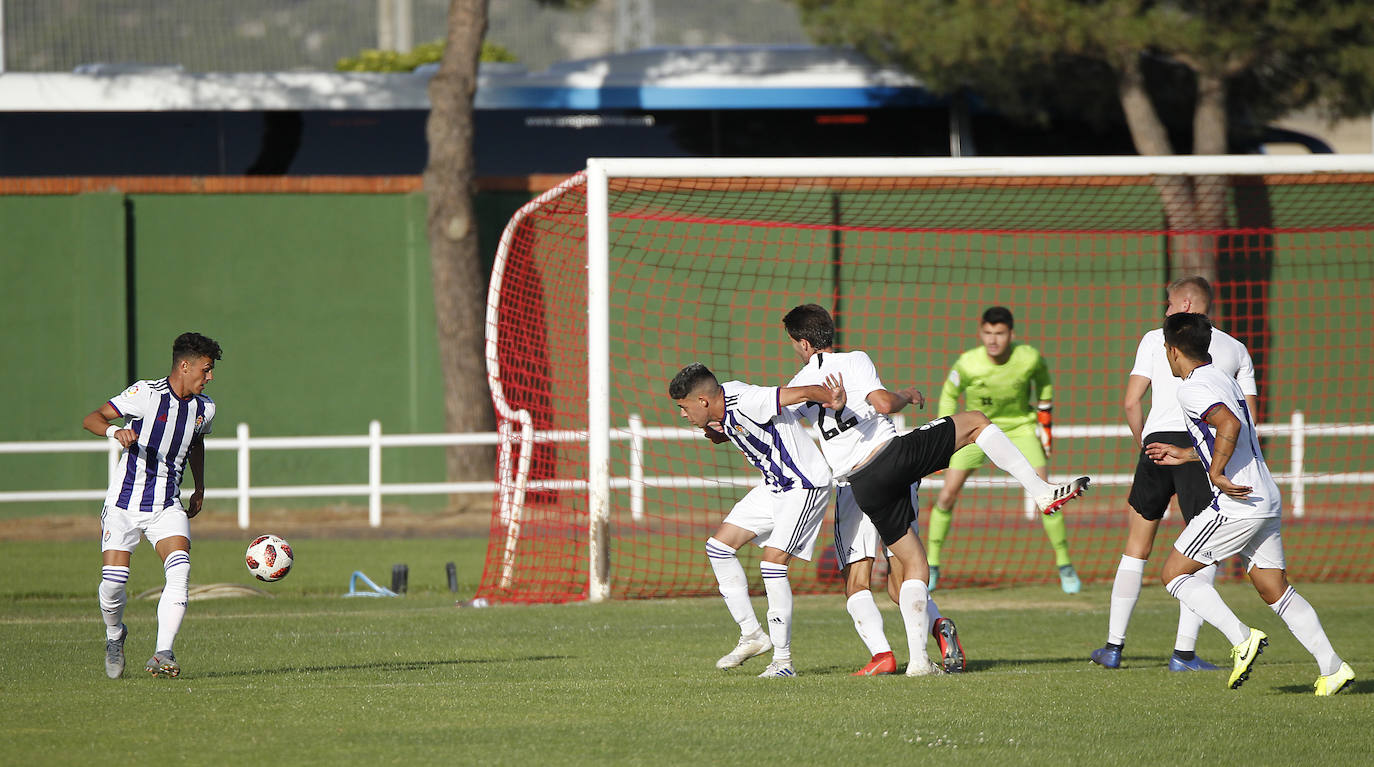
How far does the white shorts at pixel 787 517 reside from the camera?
24.4ft

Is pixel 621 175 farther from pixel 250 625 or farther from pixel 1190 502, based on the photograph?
pixel 1190 502

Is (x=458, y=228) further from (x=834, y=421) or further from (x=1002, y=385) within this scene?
(x=834, y=421)

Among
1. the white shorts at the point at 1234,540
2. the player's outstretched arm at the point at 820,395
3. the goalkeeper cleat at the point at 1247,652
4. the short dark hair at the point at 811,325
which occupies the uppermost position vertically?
the short dark hair at the point at 811,325

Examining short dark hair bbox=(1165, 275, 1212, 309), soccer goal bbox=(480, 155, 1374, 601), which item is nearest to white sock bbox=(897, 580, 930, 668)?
short dark hair bbox=(1165, 275, 1212, 309)

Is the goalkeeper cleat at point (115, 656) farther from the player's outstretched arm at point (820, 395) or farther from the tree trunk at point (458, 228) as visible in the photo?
the tree trunk at point (458, 228)

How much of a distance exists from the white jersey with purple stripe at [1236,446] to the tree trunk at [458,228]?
39.8ft

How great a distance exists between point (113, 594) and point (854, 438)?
374 cm

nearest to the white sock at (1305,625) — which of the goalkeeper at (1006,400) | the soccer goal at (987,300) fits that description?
the goalkeeper at (1006,400)

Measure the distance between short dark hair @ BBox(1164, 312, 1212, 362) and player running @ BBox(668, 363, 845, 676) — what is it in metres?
1.57

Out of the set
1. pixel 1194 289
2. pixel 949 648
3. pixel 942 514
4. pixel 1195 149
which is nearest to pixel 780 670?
pixel 949 648

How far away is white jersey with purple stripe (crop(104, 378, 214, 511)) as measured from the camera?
742cm

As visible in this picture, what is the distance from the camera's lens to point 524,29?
2720 cm

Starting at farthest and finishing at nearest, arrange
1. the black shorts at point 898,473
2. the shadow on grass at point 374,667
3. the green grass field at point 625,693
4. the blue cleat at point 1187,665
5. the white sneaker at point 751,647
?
→ 1. the blue cleat at point 1187,665
2. the shadow on grass at point 374,667
3. the white sneaker at point 751,647
4. the black shorts at point 898,473
5. the green grass field at point 625,693

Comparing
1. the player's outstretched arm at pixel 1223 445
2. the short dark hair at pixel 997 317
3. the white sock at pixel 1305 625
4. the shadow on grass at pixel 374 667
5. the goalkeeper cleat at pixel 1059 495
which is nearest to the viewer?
the player's outstretched arm at pixel 1223 445
